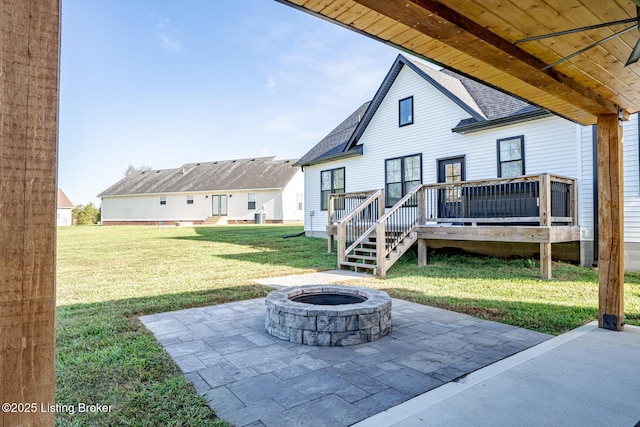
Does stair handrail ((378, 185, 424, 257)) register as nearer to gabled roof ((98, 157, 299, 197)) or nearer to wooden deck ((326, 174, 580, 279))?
wooden deck ((326, 174, 580, 279))

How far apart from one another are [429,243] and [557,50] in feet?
27.2

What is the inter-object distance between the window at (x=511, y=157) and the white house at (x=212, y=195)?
18477 mm

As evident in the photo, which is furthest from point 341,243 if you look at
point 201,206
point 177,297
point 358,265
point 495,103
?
point 201,206

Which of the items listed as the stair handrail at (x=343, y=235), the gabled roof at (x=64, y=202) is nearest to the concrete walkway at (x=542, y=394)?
the stair handrail at (x=343, y=235)

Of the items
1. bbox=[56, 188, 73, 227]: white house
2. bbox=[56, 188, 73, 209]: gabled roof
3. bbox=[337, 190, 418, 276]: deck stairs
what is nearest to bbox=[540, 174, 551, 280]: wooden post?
bbox=[337, 190, 418, 276]: deck stairs

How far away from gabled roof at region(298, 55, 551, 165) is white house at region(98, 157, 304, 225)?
12.4 meters

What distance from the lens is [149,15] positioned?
11.8 m

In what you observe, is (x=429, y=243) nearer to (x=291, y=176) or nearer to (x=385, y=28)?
(x=385, y=28)

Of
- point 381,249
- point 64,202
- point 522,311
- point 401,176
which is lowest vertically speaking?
point 522,311

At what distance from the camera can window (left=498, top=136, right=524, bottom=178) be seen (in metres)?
9.58

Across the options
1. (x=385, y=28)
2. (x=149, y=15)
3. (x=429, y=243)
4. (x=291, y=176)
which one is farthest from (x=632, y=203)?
(x=291, y=176)

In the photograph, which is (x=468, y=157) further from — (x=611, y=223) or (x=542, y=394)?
(x=542, y=394)

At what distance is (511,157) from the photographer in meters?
9.78

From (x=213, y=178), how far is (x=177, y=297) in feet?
82.5
